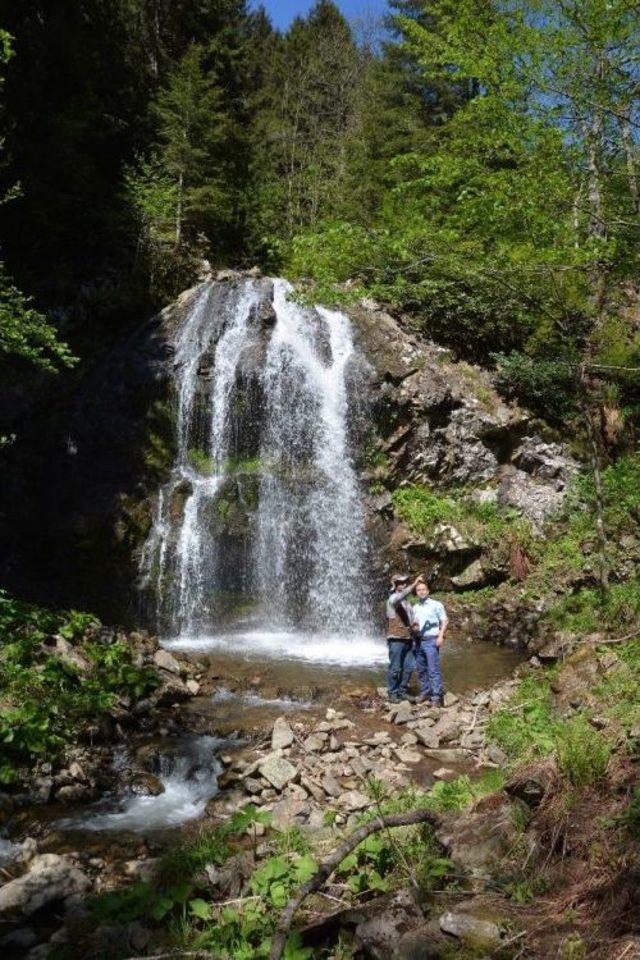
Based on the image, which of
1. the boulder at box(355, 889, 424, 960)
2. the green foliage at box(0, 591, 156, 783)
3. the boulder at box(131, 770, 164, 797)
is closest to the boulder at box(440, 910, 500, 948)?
the boulder at box(355, 889, 424, 960)

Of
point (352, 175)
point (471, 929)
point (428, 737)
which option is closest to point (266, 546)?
point (428, 737)

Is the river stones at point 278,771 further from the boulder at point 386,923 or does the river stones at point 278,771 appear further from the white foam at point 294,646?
the white foam at point 294,646

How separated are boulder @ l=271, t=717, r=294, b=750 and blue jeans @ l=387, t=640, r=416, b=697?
196 centimetres

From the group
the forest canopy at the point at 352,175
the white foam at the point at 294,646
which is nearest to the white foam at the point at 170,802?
the white foam at the point at 294,646

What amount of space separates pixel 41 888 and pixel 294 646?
789 cm

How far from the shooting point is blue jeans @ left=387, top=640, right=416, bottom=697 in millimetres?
8633

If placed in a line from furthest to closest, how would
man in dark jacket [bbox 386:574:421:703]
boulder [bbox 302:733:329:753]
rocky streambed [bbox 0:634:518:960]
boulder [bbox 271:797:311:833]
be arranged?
man in dark jacket [bbox 386:574:421:703] → boulder [bbox 302:733:329:753] → boulder [bbox 271:797:311:833] → rocky streambed [bbox 0:634:518:960]

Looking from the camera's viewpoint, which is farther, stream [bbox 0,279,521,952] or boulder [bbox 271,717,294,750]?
stream [bbox 0,279,521,952]

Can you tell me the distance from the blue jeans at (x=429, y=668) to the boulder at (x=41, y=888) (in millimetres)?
4990

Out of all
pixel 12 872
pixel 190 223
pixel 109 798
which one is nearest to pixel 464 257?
pixel 109 798

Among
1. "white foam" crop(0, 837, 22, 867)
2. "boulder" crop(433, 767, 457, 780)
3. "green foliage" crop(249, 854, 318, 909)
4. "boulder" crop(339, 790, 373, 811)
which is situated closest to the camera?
"green foliage" crop(249, 854, 318, 909)

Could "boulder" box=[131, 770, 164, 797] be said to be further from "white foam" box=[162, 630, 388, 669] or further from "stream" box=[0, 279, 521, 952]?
"white foam" box=[162, 630, 388, 669]

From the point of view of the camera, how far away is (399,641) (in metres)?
8.63

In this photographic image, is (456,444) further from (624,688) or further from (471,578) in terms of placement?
(624,688)
